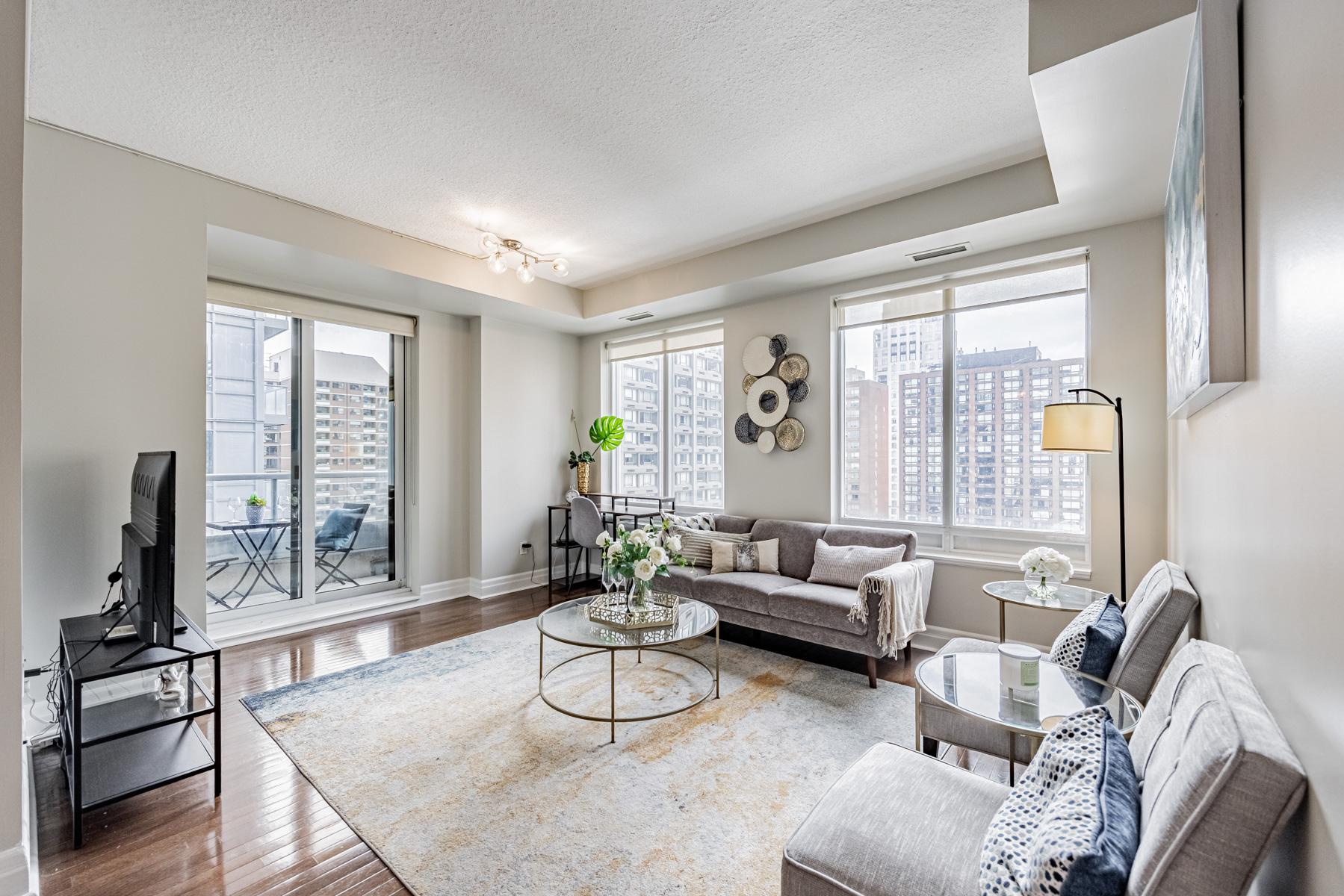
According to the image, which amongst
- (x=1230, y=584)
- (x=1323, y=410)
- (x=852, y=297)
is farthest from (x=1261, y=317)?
(x=852, y=297)

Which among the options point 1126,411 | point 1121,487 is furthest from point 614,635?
point 1126,411

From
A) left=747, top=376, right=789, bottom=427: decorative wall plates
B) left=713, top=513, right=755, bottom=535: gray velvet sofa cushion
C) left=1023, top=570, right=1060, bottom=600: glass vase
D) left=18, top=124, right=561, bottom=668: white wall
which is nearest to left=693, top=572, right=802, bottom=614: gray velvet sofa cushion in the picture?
left=713, top=513, right=755, bottom=535: gray velvet sofa cushion

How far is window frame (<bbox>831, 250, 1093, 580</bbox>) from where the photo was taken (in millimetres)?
3510

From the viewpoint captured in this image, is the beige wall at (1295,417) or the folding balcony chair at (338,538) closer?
the beige wall at (1295,417)

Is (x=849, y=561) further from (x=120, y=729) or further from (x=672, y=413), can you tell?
(x=120, y=729)

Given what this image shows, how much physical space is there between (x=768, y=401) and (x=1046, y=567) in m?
2.38

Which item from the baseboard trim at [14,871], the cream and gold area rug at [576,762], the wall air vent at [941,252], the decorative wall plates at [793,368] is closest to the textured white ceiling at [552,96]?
the wall air vent at [941,252]

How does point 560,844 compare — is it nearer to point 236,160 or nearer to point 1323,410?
point 1323,410

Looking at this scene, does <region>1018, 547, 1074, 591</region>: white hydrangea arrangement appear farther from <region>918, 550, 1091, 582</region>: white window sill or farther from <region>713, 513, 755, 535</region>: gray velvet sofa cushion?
<region>713, 513, 755, 535</region>: gray velvet sofa cushion

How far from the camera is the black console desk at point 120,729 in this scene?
80.7 inches

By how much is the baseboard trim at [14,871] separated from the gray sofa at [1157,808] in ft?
7.06

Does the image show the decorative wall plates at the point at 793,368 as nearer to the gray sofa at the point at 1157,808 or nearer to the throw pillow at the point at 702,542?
the throw pillow at the point at 702,542

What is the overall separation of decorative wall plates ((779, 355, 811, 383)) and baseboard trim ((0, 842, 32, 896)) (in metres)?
4.43

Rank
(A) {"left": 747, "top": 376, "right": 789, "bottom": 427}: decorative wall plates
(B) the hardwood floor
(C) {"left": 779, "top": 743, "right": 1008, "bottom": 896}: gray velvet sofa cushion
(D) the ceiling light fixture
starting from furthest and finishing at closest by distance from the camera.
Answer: (A) {"left": 747, "top": 376, "right": 789, "bottom": 427}: decorative wall plates < (D) the ceiling light fixture < (B) the hardwood floor < (C) {"left": 779, "top": 743, "right": 1008, "bottom": 896}: gray velvet sofa cushion
